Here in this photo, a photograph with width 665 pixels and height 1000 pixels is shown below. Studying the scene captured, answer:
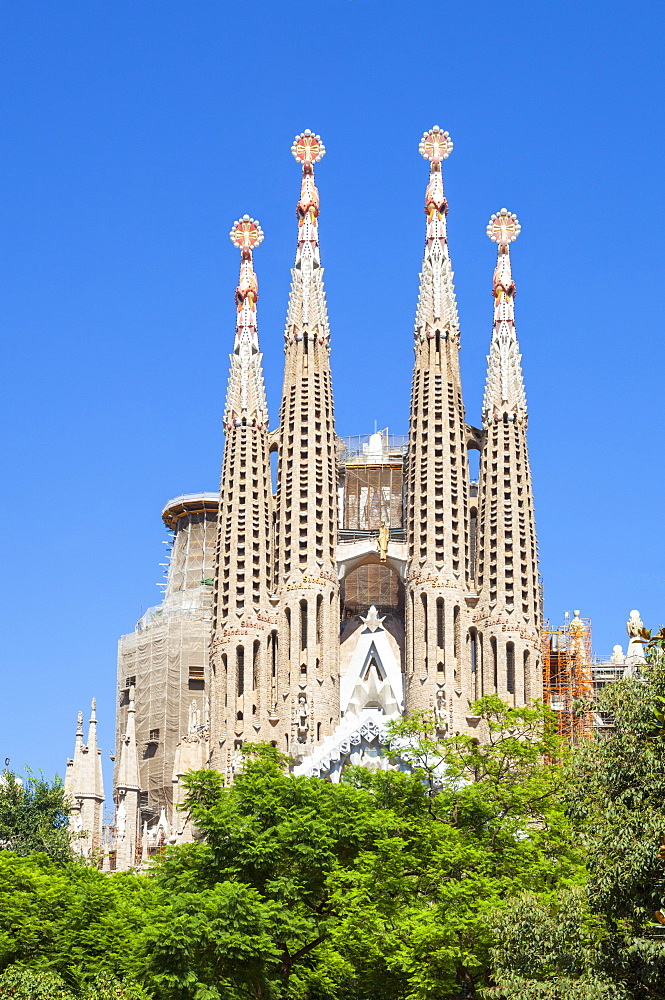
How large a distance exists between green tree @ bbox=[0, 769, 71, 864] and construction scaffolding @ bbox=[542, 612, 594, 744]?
63.4 feet

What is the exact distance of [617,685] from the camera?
2642 cm

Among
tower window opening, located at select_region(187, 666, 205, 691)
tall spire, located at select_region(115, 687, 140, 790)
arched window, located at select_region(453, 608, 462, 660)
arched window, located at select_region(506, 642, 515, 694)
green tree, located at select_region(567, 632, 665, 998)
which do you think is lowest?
green tree, located at select_region(567, 632, 665, 998)

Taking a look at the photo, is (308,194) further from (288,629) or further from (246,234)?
(288,629)

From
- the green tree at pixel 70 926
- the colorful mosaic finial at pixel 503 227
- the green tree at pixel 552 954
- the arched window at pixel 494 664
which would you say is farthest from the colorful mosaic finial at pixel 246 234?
the green tree at pixel 552 954

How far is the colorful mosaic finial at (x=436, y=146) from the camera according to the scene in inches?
2788

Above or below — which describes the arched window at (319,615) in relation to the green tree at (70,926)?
above

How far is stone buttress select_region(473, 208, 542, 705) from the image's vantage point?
212 feet

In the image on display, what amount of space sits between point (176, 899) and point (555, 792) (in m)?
9.26

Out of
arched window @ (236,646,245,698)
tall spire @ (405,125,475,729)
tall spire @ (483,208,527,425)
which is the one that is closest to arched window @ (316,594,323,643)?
arched window @ (236,646,245,698)

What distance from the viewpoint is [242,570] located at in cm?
6644

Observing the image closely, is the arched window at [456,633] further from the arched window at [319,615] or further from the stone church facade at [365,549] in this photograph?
the arched window at [319,615]

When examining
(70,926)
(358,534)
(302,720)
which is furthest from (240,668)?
(70,926)

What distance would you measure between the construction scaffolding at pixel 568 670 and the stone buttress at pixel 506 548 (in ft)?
19.4

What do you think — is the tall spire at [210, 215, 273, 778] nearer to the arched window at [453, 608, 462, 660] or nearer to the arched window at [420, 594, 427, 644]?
the arched window at [420, 594, 427, 644]
